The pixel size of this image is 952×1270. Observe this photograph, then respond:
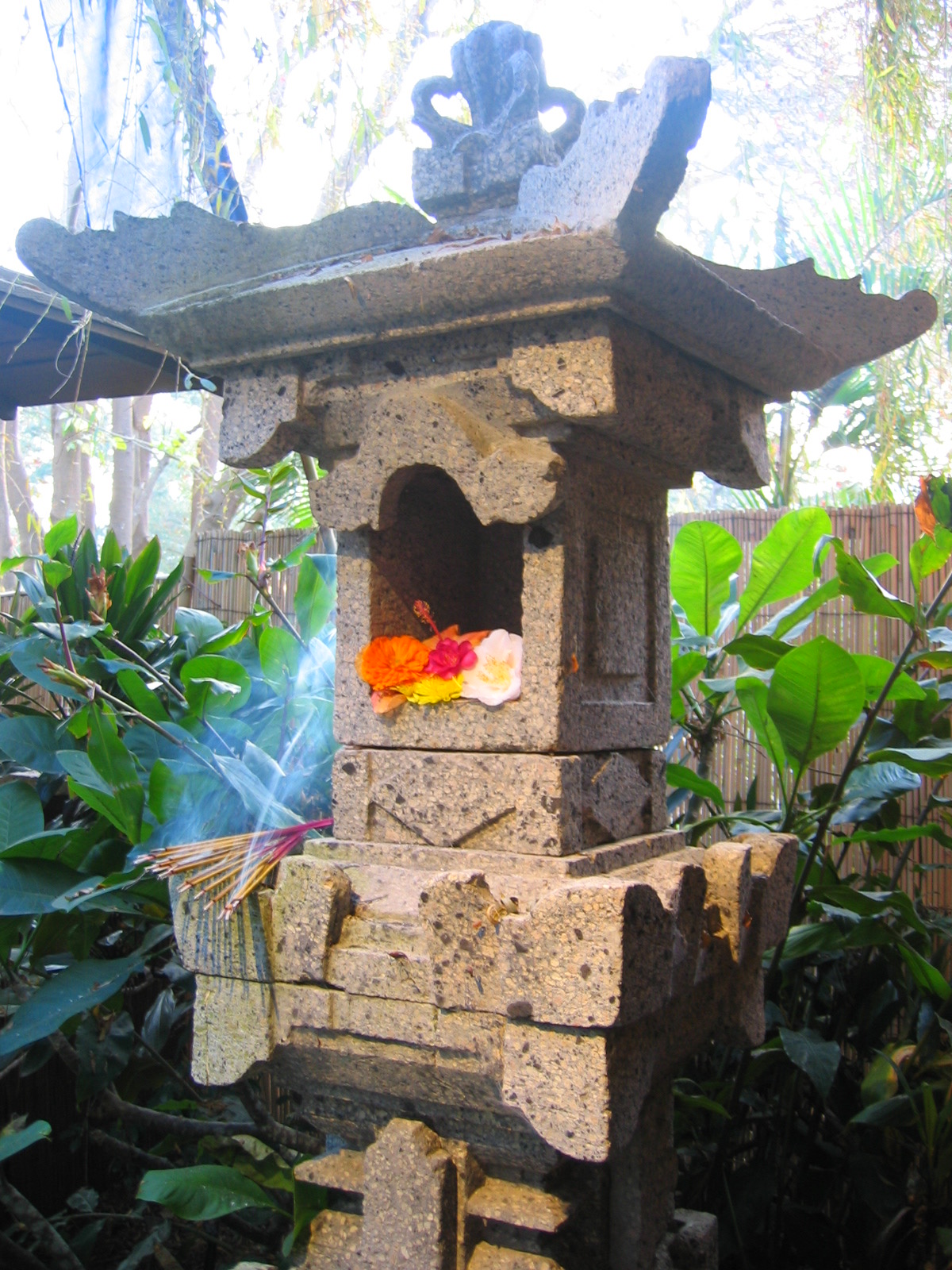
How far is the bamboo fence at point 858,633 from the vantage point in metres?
3.69

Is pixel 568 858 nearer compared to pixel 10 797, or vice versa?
pixel 568 858

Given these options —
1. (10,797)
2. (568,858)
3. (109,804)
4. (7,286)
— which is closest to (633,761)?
(568,858)

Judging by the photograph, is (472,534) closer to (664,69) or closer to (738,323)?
(738,323)

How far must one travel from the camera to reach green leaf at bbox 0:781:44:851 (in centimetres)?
236

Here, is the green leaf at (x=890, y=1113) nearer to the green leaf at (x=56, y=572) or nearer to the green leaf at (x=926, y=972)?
the green leaf at (x=926, y=972)

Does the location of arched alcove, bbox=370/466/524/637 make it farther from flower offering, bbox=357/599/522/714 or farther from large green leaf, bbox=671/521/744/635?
large green leaf, bbox=671/521/744/635

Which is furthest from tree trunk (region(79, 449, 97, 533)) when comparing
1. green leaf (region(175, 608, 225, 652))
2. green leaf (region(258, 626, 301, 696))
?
green leaf (region(258, 626, 301, 696))

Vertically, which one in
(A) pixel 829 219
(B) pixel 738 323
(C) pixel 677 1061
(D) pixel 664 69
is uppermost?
(A) pixel 829 219

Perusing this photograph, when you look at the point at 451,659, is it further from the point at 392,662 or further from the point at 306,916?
the point at 306,916

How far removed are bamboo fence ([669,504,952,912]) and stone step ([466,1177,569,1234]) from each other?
2167mm

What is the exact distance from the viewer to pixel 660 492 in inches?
86.4

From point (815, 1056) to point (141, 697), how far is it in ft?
5.85

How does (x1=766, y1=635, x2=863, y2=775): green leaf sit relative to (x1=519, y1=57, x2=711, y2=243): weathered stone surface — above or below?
below

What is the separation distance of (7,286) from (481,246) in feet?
4.56
